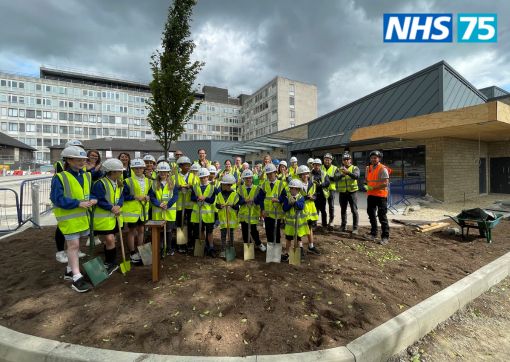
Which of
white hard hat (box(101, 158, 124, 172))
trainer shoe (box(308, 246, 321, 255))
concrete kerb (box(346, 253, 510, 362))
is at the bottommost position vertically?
concrete kerb (box(346, 253, 510, 362))

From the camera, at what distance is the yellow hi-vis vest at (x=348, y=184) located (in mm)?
6727

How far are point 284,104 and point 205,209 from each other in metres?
58.7

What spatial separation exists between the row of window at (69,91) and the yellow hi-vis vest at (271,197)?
5554 cm

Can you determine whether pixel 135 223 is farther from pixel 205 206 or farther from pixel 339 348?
pixel 339 348

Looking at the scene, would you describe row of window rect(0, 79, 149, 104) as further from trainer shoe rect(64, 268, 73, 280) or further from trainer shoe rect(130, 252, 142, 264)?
trainer shoe rect(64, 268, 73, 280)

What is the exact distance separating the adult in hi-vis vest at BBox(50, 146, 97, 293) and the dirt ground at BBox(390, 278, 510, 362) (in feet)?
12.9

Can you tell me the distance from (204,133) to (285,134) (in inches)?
2185

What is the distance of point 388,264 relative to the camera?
15.2 feet

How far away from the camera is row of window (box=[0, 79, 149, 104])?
57.8 meters

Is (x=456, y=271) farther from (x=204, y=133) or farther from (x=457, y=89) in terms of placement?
(x=204, y=133)

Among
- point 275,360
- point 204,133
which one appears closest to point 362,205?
point 275,360

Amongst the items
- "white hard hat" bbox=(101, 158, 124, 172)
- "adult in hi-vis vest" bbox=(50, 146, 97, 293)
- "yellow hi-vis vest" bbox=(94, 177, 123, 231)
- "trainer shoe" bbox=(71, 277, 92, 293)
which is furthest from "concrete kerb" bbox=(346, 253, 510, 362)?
"white hard hat" bbox=(101, 158, 124, 172)

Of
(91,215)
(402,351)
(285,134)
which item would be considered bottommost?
(402,351)

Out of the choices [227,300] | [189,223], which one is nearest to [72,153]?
[189,223]
